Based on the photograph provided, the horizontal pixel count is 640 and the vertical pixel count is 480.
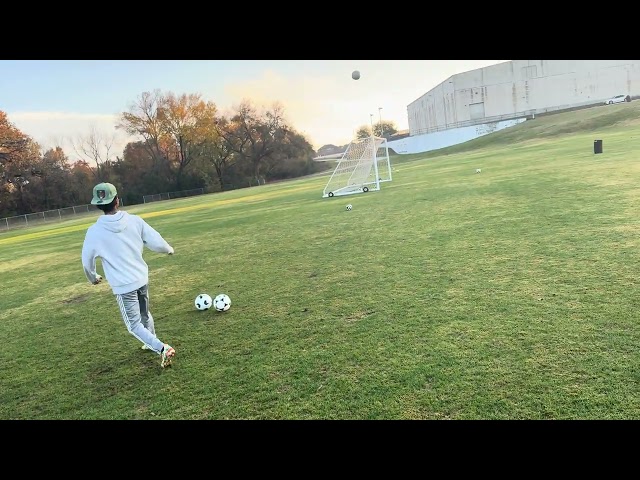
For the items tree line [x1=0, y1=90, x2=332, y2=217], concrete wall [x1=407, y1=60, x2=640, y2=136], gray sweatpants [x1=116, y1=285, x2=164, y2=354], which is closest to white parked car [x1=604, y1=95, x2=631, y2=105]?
concrete wall [x1=407, y1=60, x2=640, y2=136]

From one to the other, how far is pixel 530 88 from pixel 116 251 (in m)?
63.0

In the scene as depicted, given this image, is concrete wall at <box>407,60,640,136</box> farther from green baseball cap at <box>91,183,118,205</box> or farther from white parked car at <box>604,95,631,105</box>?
green baseball cap at <box>91,183,118,205</box>

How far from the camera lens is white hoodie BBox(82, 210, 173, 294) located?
400cm

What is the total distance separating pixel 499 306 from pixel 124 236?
3.78 m

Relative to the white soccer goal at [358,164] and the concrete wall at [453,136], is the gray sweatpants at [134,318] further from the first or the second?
the concrete wall at [453,136]

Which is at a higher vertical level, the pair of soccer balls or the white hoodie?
the white hoodie

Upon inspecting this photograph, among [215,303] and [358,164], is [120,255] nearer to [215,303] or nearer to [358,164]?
[215,303]

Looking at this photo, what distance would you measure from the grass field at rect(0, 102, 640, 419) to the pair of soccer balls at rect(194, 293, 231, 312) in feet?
0.37

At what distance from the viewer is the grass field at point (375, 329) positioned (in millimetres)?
3109
